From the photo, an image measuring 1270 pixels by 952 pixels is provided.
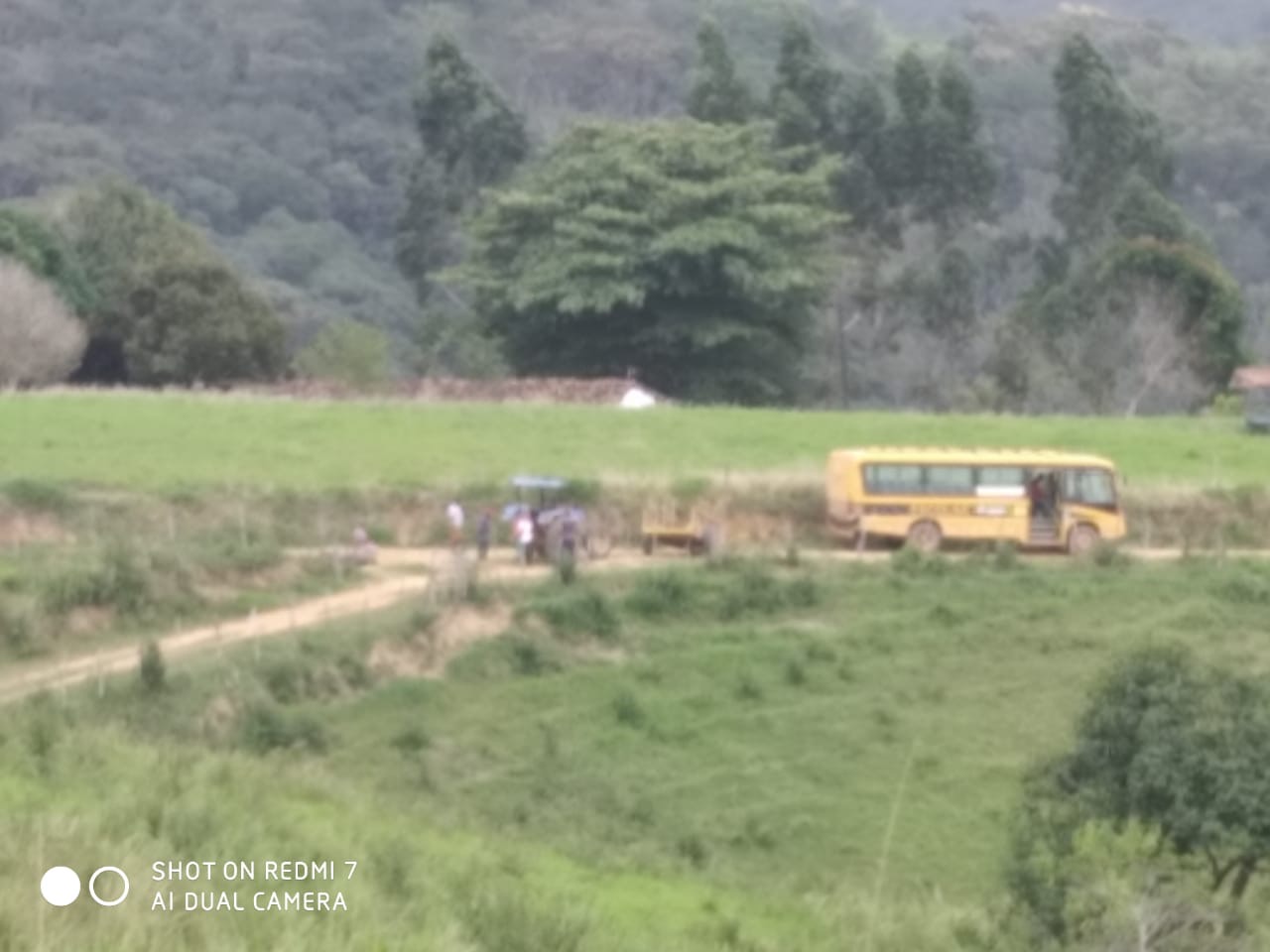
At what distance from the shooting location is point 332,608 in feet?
86.6

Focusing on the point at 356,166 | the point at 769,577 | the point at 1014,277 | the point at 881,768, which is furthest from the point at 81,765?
the point at 356,166

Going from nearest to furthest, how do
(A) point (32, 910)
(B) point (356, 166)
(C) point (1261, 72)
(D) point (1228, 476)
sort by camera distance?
(A) point (32, 910) < (D) point (1228, 476) < (B) point (356, 166) < (C) point (1261, 72)

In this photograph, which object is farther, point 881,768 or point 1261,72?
point 1261,72

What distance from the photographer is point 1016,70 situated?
271ft

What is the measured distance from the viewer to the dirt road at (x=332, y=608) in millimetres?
23250

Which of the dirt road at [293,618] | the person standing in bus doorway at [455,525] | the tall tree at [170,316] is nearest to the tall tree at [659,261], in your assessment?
the tall tree at [170,316]

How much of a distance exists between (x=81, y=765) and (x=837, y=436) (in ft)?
75.7

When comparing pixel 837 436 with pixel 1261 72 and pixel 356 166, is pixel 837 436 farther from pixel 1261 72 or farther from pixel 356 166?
pixel 1261 72

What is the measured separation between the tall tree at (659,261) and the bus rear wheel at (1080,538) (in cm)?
1332

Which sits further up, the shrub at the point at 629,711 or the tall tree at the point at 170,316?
the tall tree at the point at 170,316

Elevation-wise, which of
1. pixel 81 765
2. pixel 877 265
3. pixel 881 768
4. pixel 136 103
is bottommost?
pixel 881 768

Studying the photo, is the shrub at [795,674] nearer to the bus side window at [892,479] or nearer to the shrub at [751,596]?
the shrub at [751,596]

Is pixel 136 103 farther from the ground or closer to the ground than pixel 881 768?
farther from the ground

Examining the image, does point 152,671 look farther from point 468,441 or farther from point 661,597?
point 468,441
